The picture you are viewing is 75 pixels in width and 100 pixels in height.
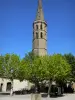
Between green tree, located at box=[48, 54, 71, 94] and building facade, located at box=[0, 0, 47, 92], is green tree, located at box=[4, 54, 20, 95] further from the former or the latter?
building facade, located at box=[0, 0, 47, 92]

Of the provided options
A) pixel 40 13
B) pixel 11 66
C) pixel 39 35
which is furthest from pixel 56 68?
pixel 40 13

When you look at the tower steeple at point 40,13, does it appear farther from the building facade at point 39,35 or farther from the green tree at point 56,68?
the green tree at point 56,68

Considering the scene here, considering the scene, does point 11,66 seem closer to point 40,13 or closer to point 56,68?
point 56,68

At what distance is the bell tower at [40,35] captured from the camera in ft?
241

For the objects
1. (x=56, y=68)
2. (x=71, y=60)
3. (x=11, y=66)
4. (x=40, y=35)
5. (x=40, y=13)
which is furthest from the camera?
(x=40, y=13)

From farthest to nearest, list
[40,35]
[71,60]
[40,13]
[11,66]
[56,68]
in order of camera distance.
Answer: [40,13]
[40,35]
[71,60]
[11,66]
[56,68]

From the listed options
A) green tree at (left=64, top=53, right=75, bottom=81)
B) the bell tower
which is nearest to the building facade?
the bell tower

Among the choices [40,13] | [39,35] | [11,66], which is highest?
[40,13]

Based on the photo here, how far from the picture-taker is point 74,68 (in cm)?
4906

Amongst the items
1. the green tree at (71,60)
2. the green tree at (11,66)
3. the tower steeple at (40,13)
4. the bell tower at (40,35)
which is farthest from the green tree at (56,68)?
the tower steeple at (40,13)

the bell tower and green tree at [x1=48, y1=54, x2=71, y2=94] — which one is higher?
the bell tower

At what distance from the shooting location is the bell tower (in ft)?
241

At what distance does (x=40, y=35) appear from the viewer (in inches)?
3014

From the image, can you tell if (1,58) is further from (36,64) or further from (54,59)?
(54,59)
